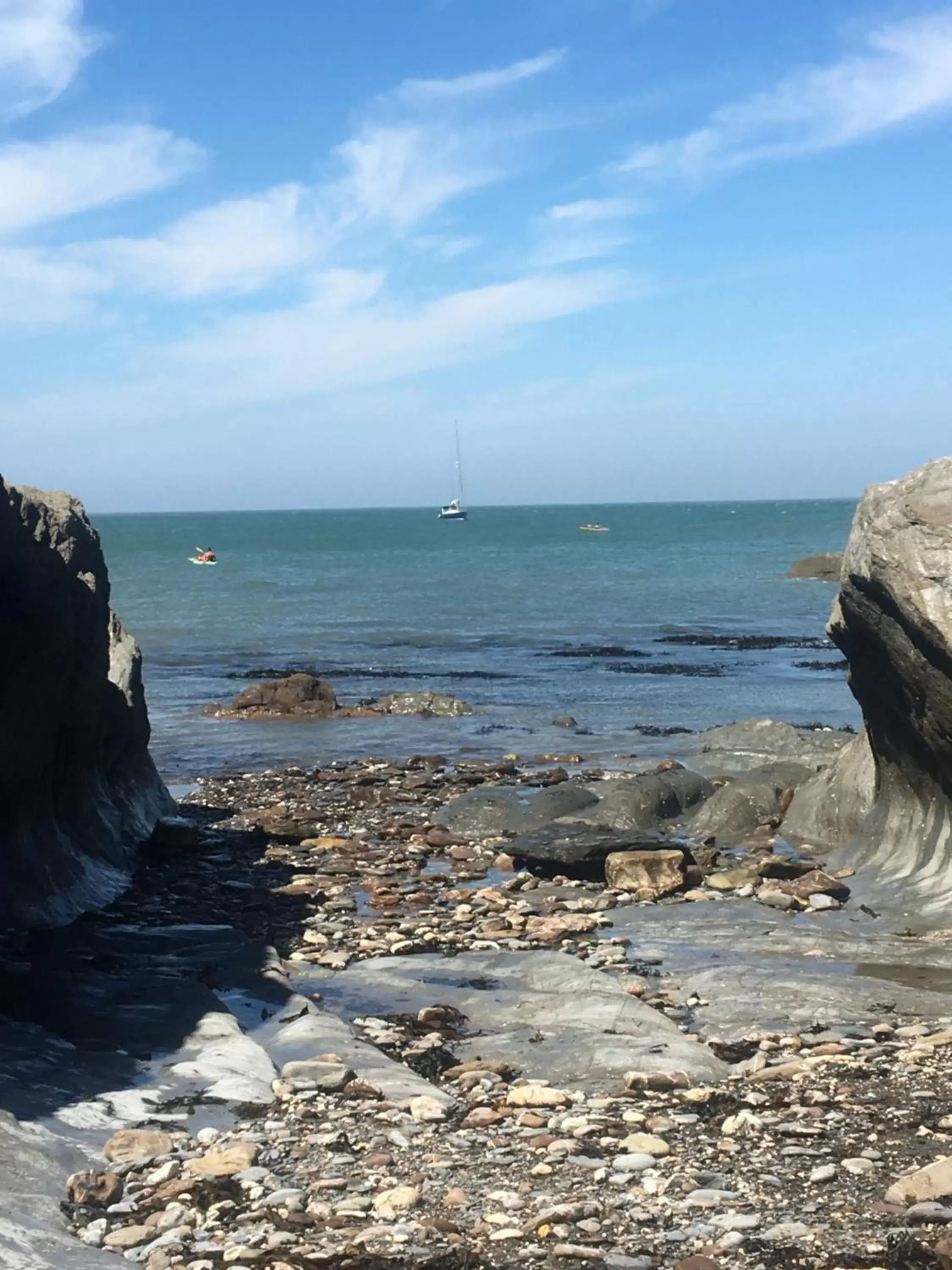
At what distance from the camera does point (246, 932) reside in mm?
12375

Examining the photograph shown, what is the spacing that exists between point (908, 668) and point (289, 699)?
62.7 ft

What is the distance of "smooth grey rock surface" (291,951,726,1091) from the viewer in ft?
27.7

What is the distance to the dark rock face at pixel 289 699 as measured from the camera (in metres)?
29.5

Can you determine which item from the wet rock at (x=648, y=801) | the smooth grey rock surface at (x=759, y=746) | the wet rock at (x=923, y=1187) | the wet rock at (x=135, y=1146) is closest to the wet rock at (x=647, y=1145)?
the wet rock at (x=923, y=1187)

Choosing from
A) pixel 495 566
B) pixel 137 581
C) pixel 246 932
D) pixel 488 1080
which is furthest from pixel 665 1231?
pixel 495 566

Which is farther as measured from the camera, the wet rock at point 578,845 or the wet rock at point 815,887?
the wet rock at point 578,845

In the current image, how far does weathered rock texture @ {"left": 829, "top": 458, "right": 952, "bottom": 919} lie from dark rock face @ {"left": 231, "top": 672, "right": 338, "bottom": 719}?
16.9m

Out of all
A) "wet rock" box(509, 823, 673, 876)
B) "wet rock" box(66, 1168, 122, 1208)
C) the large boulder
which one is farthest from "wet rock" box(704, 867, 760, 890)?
"wet rock" box(66, 1168, 122, 1208)

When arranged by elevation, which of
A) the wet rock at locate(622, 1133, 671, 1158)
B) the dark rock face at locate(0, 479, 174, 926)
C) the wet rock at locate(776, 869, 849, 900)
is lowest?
the wet rock at locate(776, 869, 849, 900)

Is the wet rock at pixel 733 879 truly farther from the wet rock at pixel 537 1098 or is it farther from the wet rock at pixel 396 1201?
the wet rock at pixel 396 1201

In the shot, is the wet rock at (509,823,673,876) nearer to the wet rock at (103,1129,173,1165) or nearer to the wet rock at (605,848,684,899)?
the wet rock at (605,848,684,899)

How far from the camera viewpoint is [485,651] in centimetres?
4406

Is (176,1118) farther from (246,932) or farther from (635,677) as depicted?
(635,677)

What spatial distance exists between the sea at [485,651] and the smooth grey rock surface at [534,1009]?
1222 centimetres
